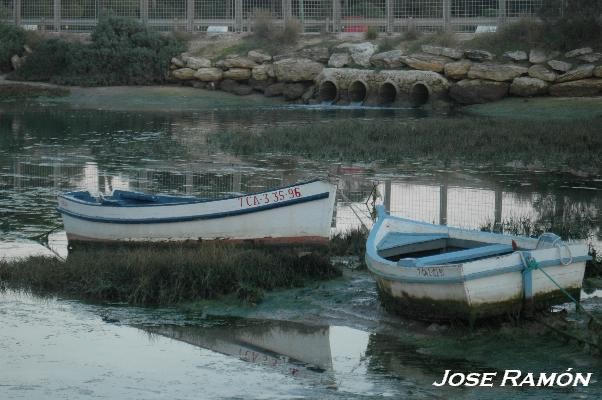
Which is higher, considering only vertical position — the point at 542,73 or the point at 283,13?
the point at 283,13

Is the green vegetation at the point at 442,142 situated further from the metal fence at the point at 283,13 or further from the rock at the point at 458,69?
the metal fence at the point at 283,13

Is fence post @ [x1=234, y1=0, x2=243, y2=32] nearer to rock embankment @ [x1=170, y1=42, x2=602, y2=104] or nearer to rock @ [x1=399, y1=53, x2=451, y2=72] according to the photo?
rock embankment @ [x1=170, y1=42, x2=602, y2=104]

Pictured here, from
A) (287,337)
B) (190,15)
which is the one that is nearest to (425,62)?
(190,15)

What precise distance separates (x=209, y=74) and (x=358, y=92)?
6.21 metres

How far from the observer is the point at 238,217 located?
17.6 metres

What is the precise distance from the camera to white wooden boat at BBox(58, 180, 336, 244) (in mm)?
17375

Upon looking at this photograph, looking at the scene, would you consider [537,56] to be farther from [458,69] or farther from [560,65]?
[458,69]

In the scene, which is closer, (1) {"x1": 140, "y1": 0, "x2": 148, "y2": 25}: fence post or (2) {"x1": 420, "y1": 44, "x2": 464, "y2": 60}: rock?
(2) {"x1": 420, "y1": 44, "x2": 464, "y2": 60}: rock

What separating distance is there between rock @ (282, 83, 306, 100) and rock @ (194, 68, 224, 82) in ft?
9.64

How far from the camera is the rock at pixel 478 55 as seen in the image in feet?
136

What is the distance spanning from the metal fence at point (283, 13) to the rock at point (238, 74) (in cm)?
415

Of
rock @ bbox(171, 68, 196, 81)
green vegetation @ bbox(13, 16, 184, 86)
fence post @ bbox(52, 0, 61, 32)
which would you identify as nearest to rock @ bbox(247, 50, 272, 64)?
rock @ bbox(171, 68, 196, 81)

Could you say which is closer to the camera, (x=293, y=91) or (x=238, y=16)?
(x=293, y=91)

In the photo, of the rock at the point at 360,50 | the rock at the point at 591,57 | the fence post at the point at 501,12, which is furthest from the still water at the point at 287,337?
the fence post at the point at 501,12
